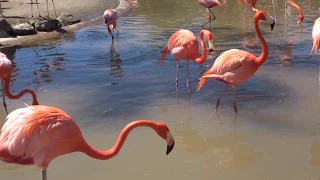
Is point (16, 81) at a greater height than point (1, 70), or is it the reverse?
point (1, 70)

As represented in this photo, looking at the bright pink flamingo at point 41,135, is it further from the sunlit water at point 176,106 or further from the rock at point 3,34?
the rock at point 3,34

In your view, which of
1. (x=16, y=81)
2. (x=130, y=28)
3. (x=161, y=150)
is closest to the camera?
(x=161, y=150)

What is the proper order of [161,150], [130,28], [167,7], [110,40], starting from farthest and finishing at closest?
[167,7], [130,28], [110,40], [161,150]

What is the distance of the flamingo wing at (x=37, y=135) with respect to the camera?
2869mm

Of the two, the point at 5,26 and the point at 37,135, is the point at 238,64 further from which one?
the point at 5,26

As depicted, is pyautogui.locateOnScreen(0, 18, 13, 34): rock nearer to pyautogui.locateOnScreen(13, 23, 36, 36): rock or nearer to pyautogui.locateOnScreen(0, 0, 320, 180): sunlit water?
pyautogui.locateOnScreen(13, 23, 36, 36): rock

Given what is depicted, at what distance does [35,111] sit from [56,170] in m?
0.84

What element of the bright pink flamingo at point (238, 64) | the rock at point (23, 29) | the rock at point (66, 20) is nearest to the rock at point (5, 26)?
the rock at point (23, 29)

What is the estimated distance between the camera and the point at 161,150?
3906 millimetres

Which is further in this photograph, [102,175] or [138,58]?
[138,58]

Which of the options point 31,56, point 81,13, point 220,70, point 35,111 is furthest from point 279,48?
point 81,13

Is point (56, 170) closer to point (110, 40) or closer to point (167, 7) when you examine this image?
point (110, 40)

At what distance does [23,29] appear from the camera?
889 cm

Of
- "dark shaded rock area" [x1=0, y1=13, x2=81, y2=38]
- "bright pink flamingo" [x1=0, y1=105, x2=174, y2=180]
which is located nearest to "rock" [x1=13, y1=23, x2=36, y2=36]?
"dark shaded rock area" [x1=0, y1=13, x2=81, y2=38]
